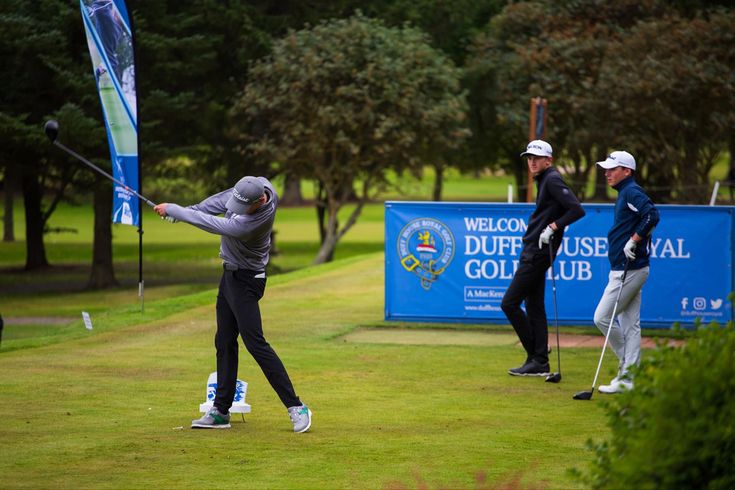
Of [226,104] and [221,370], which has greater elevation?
[226,104]

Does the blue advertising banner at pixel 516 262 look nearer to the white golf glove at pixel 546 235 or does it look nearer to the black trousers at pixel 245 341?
the white golf glove at pixel 546 235

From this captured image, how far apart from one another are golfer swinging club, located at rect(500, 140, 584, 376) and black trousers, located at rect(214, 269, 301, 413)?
318 centimetres

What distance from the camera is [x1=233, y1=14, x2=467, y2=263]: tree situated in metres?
30.0

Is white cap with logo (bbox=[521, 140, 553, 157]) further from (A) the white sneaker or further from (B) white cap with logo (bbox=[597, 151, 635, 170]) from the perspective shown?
(A) the white sneaker

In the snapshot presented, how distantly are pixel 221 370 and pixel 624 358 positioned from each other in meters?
3.59

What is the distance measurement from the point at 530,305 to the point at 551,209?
0.92 metres

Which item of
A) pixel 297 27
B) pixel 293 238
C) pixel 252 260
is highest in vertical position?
pixel 297 27

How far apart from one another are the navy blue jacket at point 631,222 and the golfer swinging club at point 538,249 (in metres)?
0.63

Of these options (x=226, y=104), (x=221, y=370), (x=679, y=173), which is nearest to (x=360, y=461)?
(x=221, y=370)

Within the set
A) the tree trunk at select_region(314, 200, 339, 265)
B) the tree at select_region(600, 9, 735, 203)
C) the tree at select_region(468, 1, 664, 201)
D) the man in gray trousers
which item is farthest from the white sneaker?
the tree trunk at select_region(314, 200, 339, 265)

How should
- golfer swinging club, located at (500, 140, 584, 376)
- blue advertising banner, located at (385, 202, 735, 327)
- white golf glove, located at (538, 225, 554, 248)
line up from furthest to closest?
blue advertising banner, located at (385, 202, 735, 327) < golfer swinging club, located at (500, 140, 584, 376) < white golf glove, located at (538, 225, 554, 248)

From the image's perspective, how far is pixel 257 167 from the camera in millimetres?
35125

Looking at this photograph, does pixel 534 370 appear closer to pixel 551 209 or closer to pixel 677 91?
pixel 551 209

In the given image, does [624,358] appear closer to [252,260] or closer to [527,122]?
[252,260]
